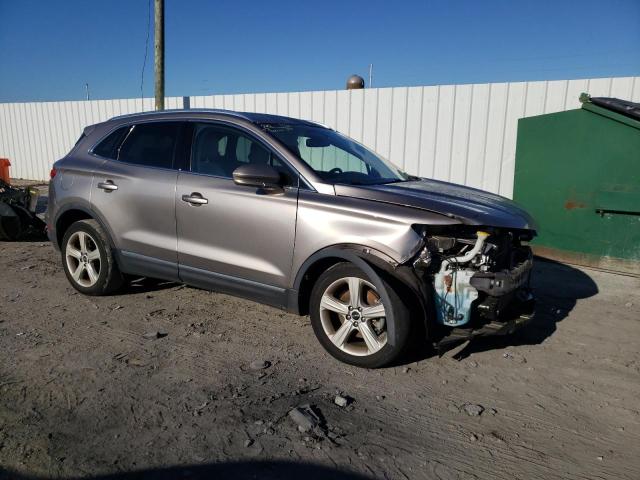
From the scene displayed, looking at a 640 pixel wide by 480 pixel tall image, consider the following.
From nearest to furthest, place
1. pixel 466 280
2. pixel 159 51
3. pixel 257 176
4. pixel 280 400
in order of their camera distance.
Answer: pixel 280 400 < pixel 466 280 < pixel 257 176 < pixel 159 51

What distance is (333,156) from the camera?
4.49m

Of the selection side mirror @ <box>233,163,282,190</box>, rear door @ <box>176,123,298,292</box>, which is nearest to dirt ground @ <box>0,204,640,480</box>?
rear door @ <box>176,123,298,292</box>

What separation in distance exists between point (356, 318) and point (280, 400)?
78 cm

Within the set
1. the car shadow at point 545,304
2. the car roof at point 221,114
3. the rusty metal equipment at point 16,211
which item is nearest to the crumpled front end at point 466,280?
the car shadow at point 545,304

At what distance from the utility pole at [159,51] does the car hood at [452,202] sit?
364 inches

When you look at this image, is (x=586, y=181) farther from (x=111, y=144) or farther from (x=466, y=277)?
(x=111, y=144)

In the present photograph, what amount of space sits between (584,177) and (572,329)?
2.84 metres

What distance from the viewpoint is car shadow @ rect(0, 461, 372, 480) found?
2295 millimetres

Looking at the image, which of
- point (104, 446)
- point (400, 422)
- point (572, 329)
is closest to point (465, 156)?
point (572, 329)

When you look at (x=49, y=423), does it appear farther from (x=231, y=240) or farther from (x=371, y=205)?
(x=371, y=205)

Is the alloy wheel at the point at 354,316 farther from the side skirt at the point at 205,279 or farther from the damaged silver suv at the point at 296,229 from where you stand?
the side skirt at the point at 205,279

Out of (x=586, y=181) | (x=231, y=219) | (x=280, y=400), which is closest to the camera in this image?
(x=280, y=400)

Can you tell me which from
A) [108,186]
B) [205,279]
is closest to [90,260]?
[108,186]

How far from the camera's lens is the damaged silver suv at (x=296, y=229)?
10.8 feet
